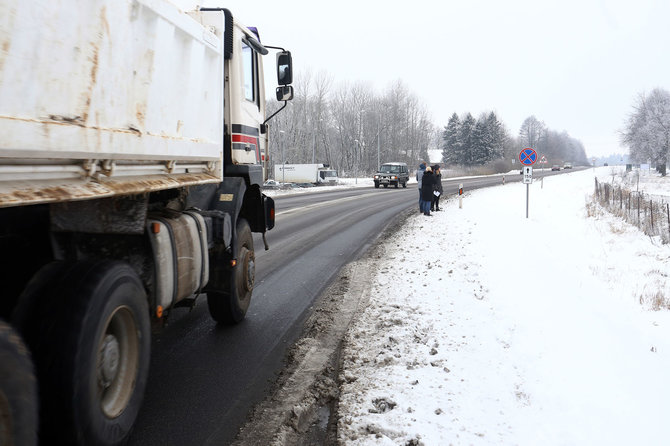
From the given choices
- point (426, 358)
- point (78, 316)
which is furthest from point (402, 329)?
point (78, 316)

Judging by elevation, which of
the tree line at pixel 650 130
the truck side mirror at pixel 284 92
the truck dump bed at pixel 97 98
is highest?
the tree line at pixel 650 130

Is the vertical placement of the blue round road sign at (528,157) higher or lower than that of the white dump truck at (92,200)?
higher

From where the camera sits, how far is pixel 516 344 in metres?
4.68

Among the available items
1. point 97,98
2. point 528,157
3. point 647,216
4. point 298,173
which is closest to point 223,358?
point 97,98

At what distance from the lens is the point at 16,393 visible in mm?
1890

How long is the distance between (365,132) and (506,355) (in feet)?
266

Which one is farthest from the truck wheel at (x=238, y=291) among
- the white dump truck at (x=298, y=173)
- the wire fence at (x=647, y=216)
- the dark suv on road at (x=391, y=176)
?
the white dump truck at (x=298, y=173)

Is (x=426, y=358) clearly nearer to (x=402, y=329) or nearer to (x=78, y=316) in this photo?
(x=402, y=329)

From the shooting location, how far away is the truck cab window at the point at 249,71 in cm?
548

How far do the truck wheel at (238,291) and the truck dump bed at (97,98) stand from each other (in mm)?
1418

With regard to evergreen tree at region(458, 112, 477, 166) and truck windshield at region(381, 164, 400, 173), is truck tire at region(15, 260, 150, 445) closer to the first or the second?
truck windshield at region(381, 164, 400, 173)

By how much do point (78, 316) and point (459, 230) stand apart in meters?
11.9

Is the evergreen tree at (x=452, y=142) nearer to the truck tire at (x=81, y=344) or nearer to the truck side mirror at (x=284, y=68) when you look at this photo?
the truck side mirror at (x=284, y=68)

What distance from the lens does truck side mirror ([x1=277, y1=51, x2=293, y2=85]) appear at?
6172mm
